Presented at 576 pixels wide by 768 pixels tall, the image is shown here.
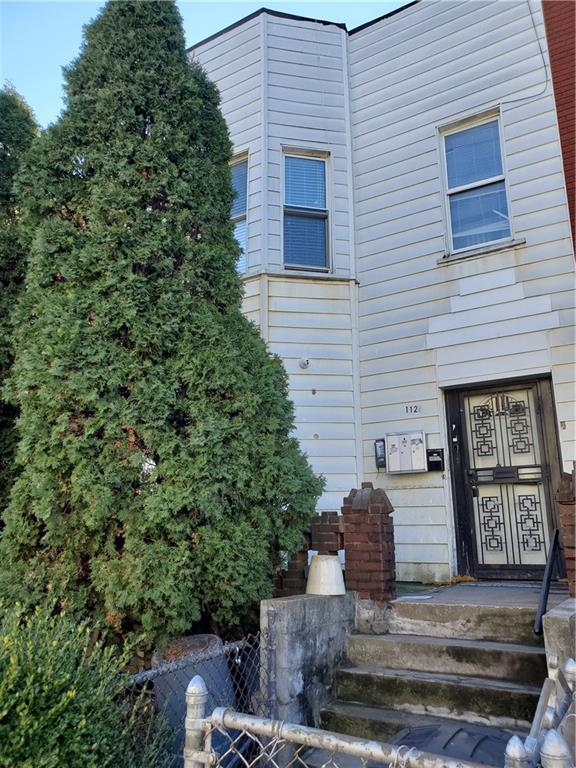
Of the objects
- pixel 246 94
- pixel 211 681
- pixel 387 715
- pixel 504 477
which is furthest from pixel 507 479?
pixel 246 94

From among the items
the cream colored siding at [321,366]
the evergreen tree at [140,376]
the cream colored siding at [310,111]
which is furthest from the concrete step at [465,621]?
the cream colored siding at [310,111]

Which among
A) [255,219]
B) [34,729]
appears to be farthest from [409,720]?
[255,219]

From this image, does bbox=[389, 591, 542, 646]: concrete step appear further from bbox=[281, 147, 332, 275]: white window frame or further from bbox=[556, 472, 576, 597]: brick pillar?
bbox=[281, 147, 332, 275]: white window frame

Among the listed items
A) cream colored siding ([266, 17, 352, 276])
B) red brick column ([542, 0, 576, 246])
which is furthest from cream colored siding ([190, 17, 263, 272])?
red brick column ([542, 0, 576, 246])

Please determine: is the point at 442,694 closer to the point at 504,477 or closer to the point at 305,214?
the point at 504,477

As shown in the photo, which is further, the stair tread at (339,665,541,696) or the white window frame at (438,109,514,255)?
the white window frame at (438,109,514,255)

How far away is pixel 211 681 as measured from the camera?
2.76 m

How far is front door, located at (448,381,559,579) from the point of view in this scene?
499cm

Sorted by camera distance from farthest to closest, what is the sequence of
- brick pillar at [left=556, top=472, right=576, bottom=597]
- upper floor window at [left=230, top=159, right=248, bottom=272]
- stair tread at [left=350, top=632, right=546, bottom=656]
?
upper floor window at [left=230, top=159, right=248, bottom=272], stair tread at [left=350, top=632, right=546, bottom=656], brick pillar at [left=556, top=472, right=576, bottom=597]

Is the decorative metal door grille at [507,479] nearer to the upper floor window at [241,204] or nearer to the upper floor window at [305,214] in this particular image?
the upper floor window at [305,214]

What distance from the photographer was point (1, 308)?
14.1 ft

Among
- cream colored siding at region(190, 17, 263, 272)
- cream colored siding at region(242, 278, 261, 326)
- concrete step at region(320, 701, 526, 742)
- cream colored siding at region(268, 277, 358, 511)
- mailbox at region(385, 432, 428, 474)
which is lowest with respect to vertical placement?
concrete step at region(320, 701, 526, 742)

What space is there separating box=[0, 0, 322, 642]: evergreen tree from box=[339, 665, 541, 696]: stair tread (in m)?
0.75

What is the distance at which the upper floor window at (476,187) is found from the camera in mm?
5836
